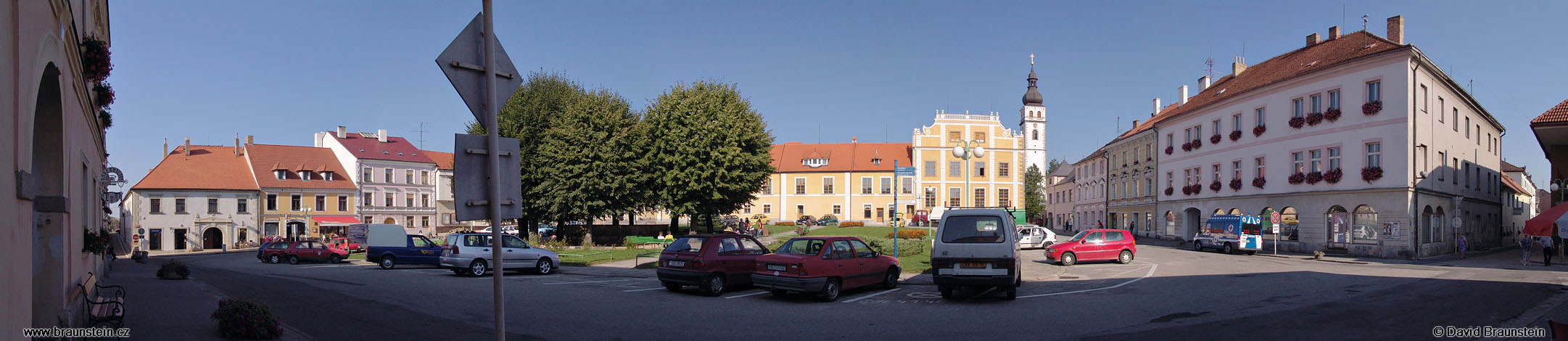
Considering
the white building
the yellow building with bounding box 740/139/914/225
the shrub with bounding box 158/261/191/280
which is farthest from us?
the yellow building with bounding box 740/139/914/225

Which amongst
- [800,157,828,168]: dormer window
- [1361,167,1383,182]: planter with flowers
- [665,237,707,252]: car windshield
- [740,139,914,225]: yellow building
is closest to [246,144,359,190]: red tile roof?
[740,139,914,225]: yellow building

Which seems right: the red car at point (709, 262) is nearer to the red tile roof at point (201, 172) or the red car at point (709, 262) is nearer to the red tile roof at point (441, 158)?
the red tile roof at point (201, 172)

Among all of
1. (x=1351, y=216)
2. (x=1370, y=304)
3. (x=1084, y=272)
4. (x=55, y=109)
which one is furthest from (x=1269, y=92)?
(x=55, y=109)

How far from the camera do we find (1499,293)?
15.0 metres

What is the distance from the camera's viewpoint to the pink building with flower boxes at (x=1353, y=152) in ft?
102

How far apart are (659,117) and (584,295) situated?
25.9 m

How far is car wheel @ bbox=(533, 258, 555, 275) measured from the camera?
23203mm

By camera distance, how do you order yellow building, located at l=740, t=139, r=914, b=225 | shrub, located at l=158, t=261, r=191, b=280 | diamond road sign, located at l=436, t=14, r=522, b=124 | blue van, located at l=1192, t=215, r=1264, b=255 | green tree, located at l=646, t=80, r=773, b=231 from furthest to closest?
yellow building, located at l=740, t=139, r=914, b=225
green tree, located at l=646, t=80, r=773, b=231
blue van, located at l=1192, t=215, r=1264, b=255
shrub, located at l=158, t=261, r=191, b=280
diamond road sign, located at l=436, t=14, r=522, b=124

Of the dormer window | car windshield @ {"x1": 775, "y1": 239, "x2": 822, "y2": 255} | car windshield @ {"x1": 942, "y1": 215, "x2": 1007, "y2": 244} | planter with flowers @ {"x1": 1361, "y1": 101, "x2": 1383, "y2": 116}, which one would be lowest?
car windshield @ {"x1": 775, "y1": 239, "x2": 822, "y2": 255}

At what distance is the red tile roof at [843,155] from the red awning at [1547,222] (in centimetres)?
6337

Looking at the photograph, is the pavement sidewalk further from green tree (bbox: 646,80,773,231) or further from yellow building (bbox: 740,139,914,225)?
yellow building (bbox: 740,139,914,225)

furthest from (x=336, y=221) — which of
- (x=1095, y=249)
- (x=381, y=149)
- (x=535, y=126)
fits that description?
(x=1095, y=249)

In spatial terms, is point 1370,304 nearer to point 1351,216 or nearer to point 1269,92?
point 1351,216

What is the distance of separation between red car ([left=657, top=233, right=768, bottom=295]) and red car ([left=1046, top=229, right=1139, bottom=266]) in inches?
541
